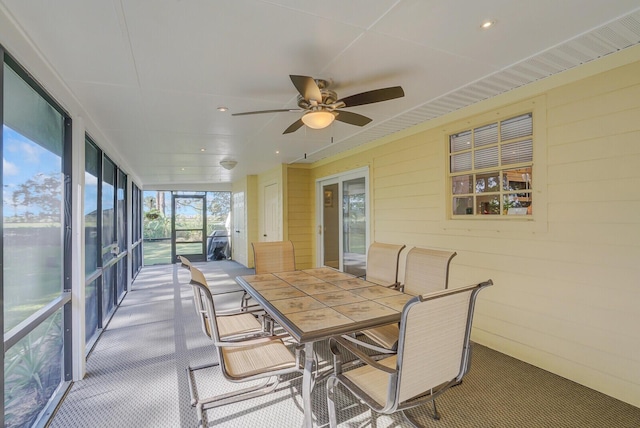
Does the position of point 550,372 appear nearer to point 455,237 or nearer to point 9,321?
point 455,237

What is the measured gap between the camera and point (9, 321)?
5.38ft

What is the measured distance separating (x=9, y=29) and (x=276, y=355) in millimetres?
2376

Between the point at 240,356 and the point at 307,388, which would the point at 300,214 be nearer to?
the point at 240,356

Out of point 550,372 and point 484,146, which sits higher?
point 484,146

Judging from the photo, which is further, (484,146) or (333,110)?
(484,146)

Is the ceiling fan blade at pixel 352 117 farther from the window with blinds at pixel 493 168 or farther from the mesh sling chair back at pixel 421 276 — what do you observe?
the window with blinds at pixel 493 168

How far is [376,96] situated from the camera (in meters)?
2.17

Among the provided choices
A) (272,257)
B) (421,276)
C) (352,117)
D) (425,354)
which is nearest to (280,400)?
(425,354)

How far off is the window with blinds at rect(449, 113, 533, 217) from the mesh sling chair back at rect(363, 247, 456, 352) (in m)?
0.89

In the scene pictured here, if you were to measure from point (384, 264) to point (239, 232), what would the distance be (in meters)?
6.47

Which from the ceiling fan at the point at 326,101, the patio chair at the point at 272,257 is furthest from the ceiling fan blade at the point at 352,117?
the patio chair at the point at 272,257

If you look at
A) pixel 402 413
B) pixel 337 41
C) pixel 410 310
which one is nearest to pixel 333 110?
pixel 337 41

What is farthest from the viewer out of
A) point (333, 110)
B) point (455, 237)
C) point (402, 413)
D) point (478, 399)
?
point (455, 237)

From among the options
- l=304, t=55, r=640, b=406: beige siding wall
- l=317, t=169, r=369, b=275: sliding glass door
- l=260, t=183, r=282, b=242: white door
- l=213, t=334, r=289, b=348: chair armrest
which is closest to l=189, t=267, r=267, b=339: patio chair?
l=213, t=334, r=289, b=348: chair armrest
